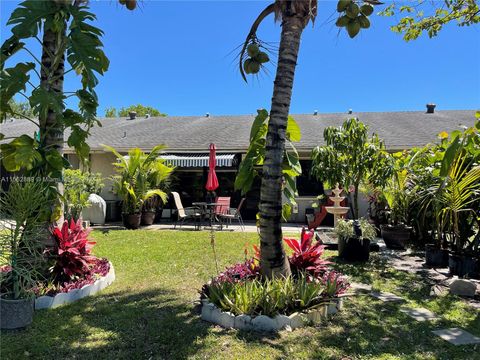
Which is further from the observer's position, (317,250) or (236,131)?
(236,131)

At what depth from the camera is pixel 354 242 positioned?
27.6 feet

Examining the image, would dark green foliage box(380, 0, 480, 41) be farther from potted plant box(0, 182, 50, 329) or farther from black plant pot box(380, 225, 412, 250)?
potted plant box(0, 182, 50, 329)

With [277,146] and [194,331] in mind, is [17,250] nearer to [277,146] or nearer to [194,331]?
[194,331]

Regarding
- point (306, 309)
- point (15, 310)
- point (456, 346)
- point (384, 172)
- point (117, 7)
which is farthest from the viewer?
point (384, 172)

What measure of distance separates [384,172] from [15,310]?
25.8 ft

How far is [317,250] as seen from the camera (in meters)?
6.07

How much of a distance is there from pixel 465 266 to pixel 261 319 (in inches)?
198

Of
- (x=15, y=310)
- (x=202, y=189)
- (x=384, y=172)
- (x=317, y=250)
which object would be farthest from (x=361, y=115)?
(x=15, y=310)

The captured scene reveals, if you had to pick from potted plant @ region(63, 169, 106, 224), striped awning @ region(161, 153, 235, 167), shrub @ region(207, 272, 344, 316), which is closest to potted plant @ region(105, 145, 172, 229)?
striped awning @ region(161, 153, 235, 167)

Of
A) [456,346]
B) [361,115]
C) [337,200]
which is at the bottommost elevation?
[456,346]

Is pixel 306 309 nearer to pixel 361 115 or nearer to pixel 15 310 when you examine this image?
pixel 15 310

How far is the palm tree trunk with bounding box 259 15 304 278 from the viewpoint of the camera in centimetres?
510

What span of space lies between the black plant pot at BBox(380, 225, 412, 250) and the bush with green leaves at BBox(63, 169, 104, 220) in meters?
9.55

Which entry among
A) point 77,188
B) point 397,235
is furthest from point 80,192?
point 397,235
